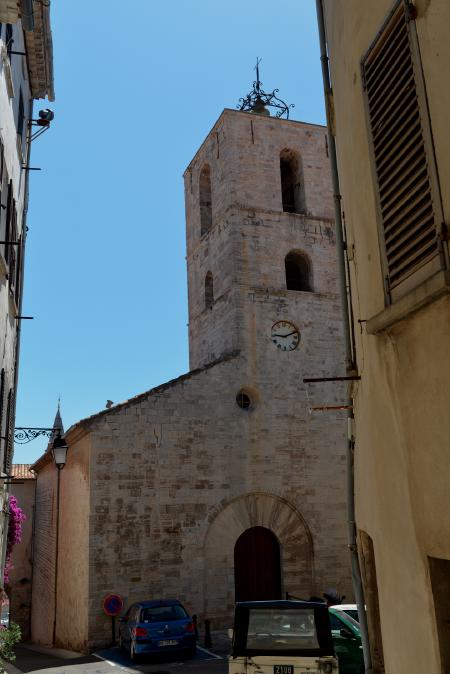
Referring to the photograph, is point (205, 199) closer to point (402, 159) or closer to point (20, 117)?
point (20, 117)

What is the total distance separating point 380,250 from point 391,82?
1126mm

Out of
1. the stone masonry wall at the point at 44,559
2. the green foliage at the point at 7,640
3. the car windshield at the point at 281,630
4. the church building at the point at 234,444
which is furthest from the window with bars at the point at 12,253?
the stone masonry wall at the point at 44,559

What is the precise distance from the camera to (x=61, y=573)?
17703 millimetres

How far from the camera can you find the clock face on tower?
18594 mm

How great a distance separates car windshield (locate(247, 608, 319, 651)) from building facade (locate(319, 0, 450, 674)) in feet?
12.3

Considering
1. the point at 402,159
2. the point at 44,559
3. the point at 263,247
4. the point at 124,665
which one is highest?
the point at 263,247

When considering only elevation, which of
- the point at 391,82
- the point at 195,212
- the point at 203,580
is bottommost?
the point at 203,580

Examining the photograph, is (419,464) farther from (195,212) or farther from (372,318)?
(195,212)

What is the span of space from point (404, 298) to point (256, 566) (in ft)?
47.3

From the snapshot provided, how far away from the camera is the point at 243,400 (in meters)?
17.8

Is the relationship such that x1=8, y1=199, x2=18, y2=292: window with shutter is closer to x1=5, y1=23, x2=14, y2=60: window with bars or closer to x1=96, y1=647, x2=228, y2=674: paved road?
x1=5, y1=23, x2=14, y2=60: window with bars

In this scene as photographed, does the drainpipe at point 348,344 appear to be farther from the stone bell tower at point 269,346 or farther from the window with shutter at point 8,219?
the stone bell tower at point 269,346

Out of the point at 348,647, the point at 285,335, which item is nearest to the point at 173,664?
the point at 348,647

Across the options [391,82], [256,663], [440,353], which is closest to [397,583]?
[440,353]
